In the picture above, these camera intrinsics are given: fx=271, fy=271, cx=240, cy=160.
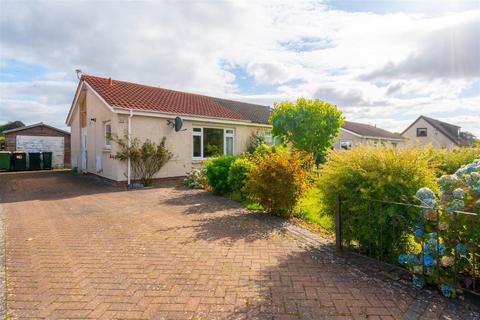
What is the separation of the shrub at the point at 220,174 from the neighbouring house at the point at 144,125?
406 centimetres

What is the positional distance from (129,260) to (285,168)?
379cm

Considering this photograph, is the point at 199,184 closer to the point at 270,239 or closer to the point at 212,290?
the point at 270,239

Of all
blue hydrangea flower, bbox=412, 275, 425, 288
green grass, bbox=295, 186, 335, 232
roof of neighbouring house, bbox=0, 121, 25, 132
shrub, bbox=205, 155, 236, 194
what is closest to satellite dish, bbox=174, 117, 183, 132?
shrub, bbox=205, 155, 236, 194

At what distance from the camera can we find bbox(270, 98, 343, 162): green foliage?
46.9 feet

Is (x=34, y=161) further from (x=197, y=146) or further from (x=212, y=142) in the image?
(x=212, y=142)

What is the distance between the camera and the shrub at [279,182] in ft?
20.8

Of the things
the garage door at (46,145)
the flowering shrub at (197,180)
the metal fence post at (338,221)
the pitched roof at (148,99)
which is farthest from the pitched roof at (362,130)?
the metal fence post at (338,221)

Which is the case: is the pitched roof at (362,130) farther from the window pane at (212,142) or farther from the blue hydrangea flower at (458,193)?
the blue hydrangea flower at (458,193)

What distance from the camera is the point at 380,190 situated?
150 inches

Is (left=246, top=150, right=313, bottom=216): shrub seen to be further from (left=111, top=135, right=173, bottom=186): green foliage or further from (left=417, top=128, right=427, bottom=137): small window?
(left=417, top=128, right=427, bottom=137): small window

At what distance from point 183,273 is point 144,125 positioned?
9613 mm

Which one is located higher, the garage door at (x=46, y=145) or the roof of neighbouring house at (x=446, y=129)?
the roof of neighbouring house at (x=446, y=129)

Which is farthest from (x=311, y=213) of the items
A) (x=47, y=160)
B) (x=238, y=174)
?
(x=47, y=160)

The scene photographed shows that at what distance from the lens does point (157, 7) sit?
853 cm
